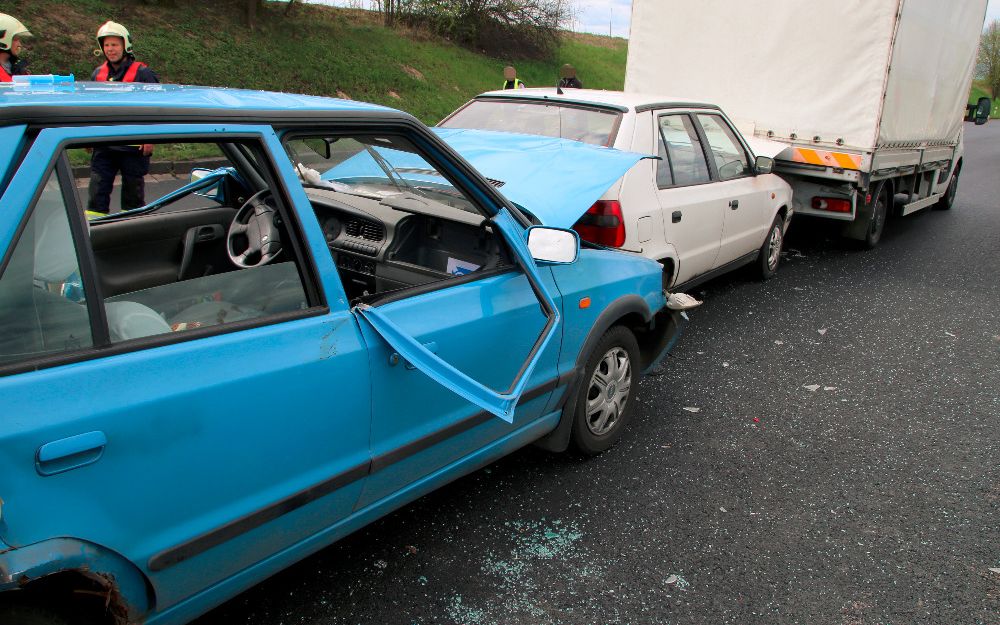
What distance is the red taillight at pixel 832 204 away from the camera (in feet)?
26.4

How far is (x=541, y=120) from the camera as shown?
563 centimetres

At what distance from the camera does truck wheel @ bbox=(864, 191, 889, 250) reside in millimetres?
8914

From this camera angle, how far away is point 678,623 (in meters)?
2.76

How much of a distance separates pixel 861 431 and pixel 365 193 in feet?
10.2

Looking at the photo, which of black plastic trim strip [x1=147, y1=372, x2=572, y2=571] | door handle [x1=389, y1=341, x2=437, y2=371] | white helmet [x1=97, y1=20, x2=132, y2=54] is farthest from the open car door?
white helmet [x1=97, y1=20, x2=132, y2=54]

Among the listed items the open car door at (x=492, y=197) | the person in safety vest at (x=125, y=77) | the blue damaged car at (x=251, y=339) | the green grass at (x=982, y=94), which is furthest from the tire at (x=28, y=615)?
the green grass at (x=982, y=94)

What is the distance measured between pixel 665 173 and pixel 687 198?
296mm

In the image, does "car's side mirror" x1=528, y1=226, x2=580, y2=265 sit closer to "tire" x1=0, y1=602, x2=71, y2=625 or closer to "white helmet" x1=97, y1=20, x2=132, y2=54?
"tire" x1=0, y1=602, x2=71, y2=625

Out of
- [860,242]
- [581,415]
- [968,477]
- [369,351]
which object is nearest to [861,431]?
[968,477]

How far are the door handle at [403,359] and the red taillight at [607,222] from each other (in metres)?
2.43

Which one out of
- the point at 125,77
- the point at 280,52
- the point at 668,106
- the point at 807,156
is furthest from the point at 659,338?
the point at 280,52

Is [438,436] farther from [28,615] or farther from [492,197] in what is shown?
[28,615]

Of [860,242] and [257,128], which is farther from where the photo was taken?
[860,242]

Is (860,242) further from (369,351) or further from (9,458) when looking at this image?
(9,458)
